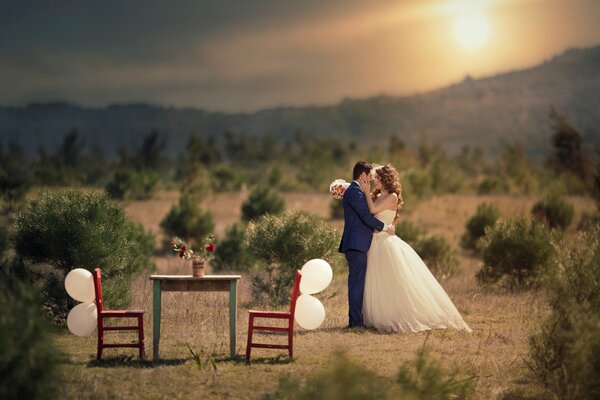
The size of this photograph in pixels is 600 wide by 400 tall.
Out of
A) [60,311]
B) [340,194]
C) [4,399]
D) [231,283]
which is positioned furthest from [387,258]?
[4,399]

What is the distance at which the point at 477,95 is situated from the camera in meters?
171

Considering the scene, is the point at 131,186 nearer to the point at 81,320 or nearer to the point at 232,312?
the point at 81,320

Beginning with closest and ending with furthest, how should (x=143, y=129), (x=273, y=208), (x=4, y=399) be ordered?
(x=4, y=399)
(x=273, y=208)
(x=143, y=129)

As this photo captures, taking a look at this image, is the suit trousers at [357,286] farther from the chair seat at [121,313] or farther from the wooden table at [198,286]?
the chair seat at [121,313]

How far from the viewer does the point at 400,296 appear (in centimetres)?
1083

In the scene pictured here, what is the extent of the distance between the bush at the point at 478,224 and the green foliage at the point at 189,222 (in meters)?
8.02

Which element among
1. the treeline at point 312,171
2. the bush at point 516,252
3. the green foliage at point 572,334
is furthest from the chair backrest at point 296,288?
the bush at point 516,252

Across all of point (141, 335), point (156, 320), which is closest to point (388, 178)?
point (156, 320)

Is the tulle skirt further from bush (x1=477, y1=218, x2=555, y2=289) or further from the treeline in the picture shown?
bush (x1=477, y1=218, x2=555, y2=289)

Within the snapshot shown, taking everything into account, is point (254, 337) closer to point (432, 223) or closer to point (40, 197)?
point (40, 197)

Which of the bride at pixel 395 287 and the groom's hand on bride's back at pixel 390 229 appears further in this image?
the groom's hand on bride's back at pixel 390 229

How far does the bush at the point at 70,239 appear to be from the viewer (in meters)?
11.0

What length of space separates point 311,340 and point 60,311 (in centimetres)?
362

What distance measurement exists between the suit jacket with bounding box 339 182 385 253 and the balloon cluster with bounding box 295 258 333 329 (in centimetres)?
212
